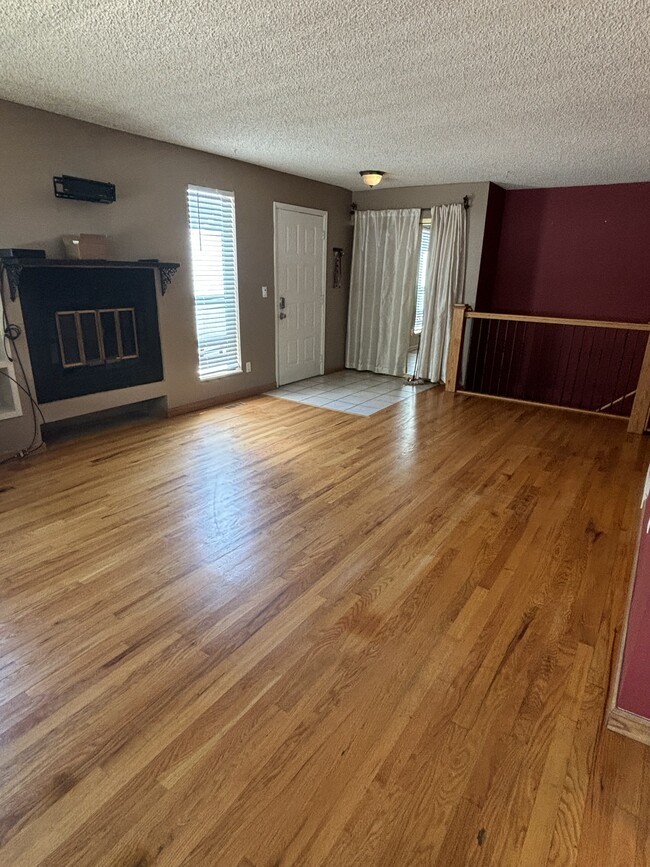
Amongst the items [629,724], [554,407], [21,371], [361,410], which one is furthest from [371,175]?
[629,724]

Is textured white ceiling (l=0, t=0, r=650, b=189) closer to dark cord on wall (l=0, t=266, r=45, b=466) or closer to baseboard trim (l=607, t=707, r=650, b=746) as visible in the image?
dark cord on wall (l=0, t=266, r=45, b=466)

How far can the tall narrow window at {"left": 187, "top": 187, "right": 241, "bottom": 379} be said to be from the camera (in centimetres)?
466

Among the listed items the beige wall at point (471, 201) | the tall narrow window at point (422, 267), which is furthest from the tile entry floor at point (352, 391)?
the beige wall at point (471, 201)

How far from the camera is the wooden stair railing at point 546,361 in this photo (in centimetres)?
586

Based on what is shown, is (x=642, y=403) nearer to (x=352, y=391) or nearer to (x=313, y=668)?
(x=352, y=391)

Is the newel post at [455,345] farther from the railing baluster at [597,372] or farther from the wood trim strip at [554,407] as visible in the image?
the railing baluster at [597,372]

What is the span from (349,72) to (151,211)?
2340 mm

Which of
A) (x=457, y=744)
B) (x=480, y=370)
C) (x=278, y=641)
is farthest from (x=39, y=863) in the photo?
(x=480, y=370)

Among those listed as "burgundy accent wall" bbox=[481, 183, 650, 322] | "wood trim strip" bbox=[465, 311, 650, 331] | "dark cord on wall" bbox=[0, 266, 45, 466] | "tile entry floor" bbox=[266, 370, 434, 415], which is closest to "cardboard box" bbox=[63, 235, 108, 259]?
"dark cord on wall" bbox=[0, 266, 45, 466]

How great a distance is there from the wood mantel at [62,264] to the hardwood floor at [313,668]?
1.35 metres

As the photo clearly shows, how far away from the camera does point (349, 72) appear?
2557 millimetres

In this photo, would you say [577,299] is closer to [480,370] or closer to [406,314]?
[480,370]

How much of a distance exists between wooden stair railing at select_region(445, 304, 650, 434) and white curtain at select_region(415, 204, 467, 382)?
321 millimetres

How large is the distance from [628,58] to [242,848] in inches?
138
